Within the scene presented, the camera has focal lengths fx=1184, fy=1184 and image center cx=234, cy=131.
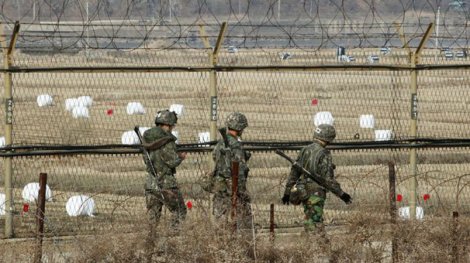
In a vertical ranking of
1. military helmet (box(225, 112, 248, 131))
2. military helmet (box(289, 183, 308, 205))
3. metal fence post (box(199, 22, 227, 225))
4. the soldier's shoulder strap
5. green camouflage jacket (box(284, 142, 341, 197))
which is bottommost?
military helmet (box(289, 183, 308, 205))

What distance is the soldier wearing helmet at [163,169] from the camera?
37.1 feet

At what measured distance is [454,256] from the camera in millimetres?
10523

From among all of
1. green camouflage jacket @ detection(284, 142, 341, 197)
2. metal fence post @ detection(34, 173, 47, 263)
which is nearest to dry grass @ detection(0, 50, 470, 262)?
metal fence post @ detection(34, 173, 47, 263)

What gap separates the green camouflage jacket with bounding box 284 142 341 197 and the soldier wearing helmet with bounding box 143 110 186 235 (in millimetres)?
1129

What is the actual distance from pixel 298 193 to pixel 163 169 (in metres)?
1.35

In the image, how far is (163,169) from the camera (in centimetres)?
1141

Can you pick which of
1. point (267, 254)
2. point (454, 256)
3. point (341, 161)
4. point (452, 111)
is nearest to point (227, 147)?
point (267, 254)

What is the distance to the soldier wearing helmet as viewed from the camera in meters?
11.3

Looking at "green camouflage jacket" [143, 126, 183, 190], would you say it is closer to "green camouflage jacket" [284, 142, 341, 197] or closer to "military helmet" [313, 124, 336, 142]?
"green camouflage jacket" [284, 142, 341, 197]

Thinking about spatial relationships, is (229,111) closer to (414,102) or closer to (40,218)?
(414,102)

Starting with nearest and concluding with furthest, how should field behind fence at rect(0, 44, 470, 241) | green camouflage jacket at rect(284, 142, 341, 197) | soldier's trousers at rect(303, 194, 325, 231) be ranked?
green camouflage jacket at rect(284, 142, 341, 197)
soldier's trousers at rect(303, 194, 325, 231)
field behind fence at rect(0, 44, 470, 241)

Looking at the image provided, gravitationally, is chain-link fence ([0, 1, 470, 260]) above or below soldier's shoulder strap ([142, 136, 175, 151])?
above

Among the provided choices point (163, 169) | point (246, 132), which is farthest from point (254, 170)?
point (163, 169)

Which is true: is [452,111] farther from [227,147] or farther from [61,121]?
[227,147]
